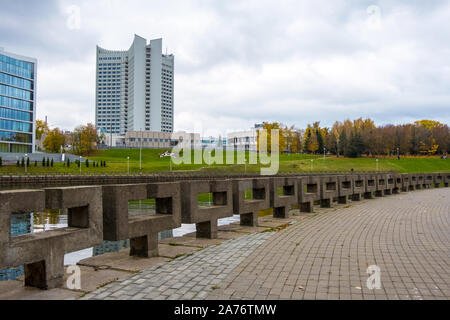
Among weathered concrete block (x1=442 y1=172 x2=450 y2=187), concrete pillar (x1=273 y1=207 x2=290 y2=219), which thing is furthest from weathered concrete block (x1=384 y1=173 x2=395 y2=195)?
weathered concrete block (x1=442 y1=172 x2=450 y2=187)

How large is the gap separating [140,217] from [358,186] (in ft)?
49.7

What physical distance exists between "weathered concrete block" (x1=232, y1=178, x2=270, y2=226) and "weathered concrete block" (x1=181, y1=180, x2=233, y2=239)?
350 mm

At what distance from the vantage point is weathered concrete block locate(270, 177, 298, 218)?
1144cm

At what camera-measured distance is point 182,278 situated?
5.59 m

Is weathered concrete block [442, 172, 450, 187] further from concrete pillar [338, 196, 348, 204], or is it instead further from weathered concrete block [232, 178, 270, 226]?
weathered concrete block [232, 178, 270, 226]

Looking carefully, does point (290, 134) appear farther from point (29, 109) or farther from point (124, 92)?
point (124, 92)

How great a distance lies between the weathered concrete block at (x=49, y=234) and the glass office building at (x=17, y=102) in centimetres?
7883

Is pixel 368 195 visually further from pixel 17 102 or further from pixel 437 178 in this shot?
pixel 17 102

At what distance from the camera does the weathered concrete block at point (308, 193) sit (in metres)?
13.2

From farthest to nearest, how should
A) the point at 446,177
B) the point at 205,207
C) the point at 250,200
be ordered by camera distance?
the point at 446,177 < the point at 250,200 < the point at 205,207

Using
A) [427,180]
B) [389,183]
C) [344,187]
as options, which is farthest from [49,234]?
[427,180]

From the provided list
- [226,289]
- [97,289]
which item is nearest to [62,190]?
[97,289]
